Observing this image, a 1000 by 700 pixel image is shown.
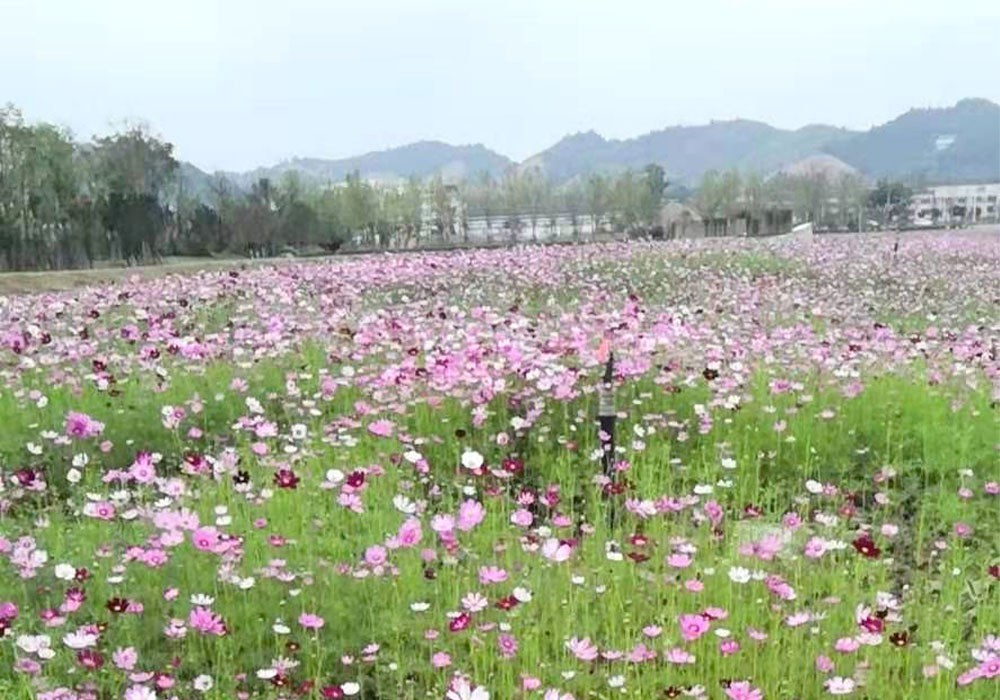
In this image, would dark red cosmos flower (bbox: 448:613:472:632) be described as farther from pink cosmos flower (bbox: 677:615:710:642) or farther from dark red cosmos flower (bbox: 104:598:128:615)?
dark red cosmos flower (bbox: 104:598:128:615)

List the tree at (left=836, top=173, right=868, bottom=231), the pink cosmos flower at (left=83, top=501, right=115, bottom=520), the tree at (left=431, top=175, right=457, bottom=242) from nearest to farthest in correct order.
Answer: the pink cosmos flower at (left=83, top=501, right=115, bottom=520)
the tree at (left=431, top=175, right=457, bottom=242)
the tree at (left=836, top=173, right=868, bottom=231)

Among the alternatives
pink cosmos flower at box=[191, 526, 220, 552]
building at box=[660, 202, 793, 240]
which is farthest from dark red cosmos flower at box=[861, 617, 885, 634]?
building at box=[660, 202, 793, 240]

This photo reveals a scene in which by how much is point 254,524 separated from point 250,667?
0.88m

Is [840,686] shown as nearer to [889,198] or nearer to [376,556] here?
[376,556]

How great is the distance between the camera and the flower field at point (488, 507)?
3162mm

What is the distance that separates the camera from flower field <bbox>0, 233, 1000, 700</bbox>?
316 cm

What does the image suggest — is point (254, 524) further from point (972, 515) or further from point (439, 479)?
point (972, 515)

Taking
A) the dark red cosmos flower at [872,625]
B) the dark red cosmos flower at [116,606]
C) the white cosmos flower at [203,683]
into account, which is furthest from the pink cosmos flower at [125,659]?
the dark red cosmos flower at [872,625]

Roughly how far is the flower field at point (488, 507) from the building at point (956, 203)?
99801 mm

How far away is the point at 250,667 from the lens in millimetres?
3238

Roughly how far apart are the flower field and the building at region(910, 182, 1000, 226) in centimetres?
9980

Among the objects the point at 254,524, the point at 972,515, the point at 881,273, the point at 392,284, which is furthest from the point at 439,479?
the point at 881,273

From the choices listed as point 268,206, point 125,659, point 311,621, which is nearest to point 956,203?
point 268,206

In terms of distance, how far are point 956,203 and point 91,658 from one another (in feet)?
443
